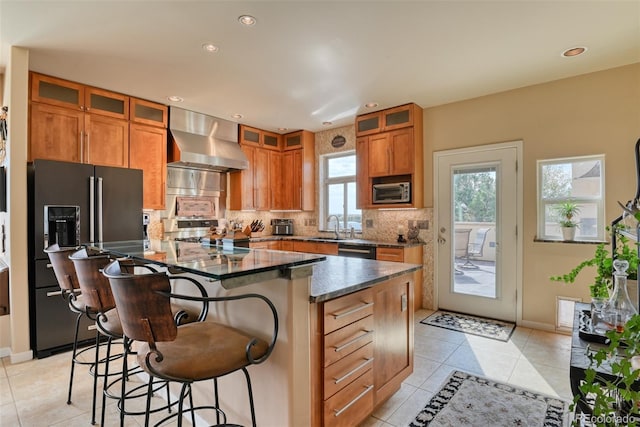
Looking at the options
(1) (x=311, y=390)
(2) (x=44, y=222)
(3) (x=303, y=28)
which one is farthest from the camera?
(2) (x=44, y=222)

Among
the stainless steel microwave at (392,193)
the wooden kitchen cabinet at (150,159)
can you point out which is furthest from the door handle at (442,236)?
the wooden kitchen cabinet at (150,159)

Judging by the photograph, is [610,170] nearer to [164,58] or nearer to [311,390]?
[311,390]

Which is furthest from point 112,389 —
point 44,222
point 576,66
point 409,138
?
point 576,66

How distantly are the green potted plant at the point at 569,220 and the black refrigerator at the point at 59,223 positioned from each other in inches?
187

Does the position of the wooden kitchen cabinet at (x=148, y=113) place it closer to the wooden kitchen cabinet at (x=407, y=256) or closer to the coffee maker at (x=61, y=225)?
the coffee maker at (x=61, y=225)

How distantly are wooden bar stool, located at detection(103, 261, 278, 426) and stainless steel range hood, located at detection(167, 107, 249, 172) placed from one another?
3.31 meters

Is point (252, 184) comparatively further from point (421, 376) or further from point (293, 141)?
point (421, 376)

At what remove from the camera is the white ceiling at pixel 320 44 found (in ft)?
7.48

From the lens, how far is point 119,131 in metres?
3.87

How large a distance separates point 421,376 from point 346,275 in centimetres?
125

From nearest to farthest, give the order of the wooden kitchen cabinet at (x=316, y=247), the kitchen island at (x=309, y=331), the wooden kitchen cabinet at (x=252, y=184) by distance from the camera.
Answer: the kitchen island at (x=309, y=331) < the wooden kitchen cabinet at (x=316, y=247) < the wooden kitchen cabinet at (x=252, y=184)

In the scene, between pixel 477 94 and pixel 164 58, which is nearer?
pixel 164 58

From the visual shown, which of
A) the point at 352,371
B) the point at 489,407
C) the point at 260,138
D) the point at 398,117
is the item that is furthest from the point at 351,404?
the point at 260,138

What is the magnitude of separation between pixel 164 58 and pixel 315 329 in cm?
281
